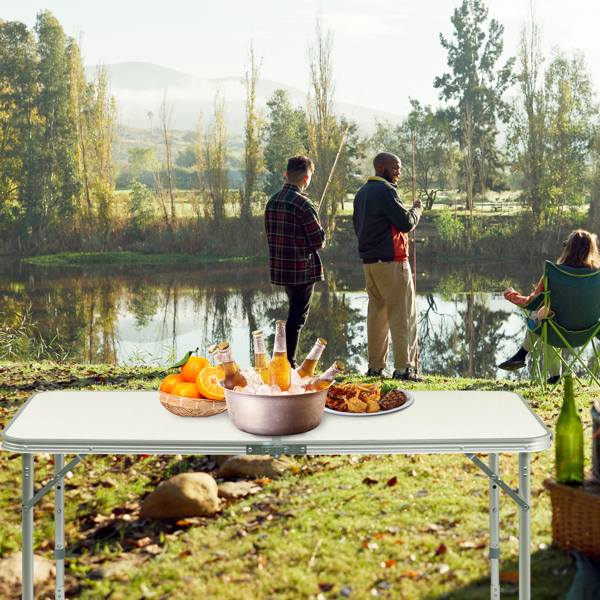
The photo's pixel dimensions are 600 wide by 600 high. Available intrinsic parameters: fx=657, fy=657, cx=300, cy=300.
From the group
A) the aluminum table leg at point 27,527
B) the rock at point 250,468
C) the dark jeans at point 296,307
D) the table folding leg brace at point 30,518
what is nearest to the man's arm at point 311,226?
the dark jeans at point 296,307

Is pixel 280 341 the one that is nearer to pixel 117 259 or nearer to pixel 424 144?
pixel 117 259

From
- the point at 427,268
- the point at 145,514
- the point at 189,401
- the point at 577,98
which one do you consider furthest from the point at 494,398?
the point at 577,98

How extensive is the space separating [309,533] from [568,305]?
8.59 feet

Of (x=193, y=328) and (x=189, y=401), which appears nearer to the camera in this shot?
(x=189, y=401)

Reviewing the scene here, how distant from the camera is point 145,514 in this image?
292 centimetres

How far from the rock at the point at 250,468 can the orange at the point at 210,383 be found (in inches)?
55.4

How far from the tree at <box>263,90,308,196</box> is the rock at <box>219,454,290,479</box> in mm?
18513

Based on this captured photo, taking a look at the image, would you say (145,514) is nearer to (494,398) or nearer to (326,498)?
(326,498)

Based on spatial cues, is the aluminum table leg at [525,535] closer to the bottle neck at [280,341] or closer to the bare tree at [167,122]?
the bottle neck at [280,341]

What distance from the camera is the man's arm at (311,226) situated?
4.46 metres

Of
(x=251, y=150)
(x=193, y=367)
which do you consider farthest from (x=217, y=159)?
(x=193, y=367)

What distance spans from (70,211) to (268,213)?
1792 cm

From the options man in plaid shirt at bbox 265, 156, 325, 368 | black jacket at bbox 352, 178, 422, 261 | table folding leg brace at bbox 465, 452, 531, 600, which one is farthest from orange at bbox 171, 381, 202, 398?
black jacket at bbox 352, 178, 422, 261

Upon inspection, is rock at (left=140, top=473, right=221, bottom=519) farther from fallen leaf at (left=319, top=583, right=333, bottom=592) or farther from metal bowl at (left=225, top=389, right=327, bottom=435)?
metal bowl at (left=225, top=389, right=327, bottom=435)
